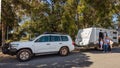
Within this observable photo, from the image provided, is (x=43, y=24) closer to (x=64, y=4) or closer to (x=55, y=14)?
(x=55, y=14)

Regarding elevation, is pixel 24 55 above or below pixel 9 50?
below

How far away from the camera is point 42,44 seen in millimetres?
14766

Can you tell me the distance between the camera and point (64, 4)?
22.4m

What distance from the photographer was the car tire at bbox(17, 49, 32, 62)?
45.5ft

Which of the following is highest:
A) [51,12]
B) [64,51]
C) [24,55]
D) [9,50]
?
[51,12]

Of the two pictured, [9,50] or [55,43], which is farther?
[55,43]

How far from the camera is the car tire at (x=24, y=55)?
45.5ft

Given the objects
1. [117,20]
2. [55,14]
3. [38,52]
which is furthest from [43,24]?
[117,20]

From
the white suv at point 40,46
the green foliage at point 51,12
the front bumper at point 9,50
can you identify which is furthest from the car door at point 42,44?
the green foliage at point 51,12

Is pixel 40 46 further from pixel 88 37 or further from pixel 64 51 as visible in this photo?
pixel 88 37

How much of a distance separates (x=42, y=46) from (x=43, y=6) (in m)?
7.46

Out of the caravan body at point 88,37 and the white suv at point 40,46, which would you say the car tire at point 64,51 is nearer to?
the white suv at point 40,46

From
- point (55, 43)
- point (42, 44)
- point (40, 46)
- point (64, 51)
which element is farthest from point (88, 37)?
point (40, 46)

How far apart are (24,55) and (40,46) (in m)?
1.35
